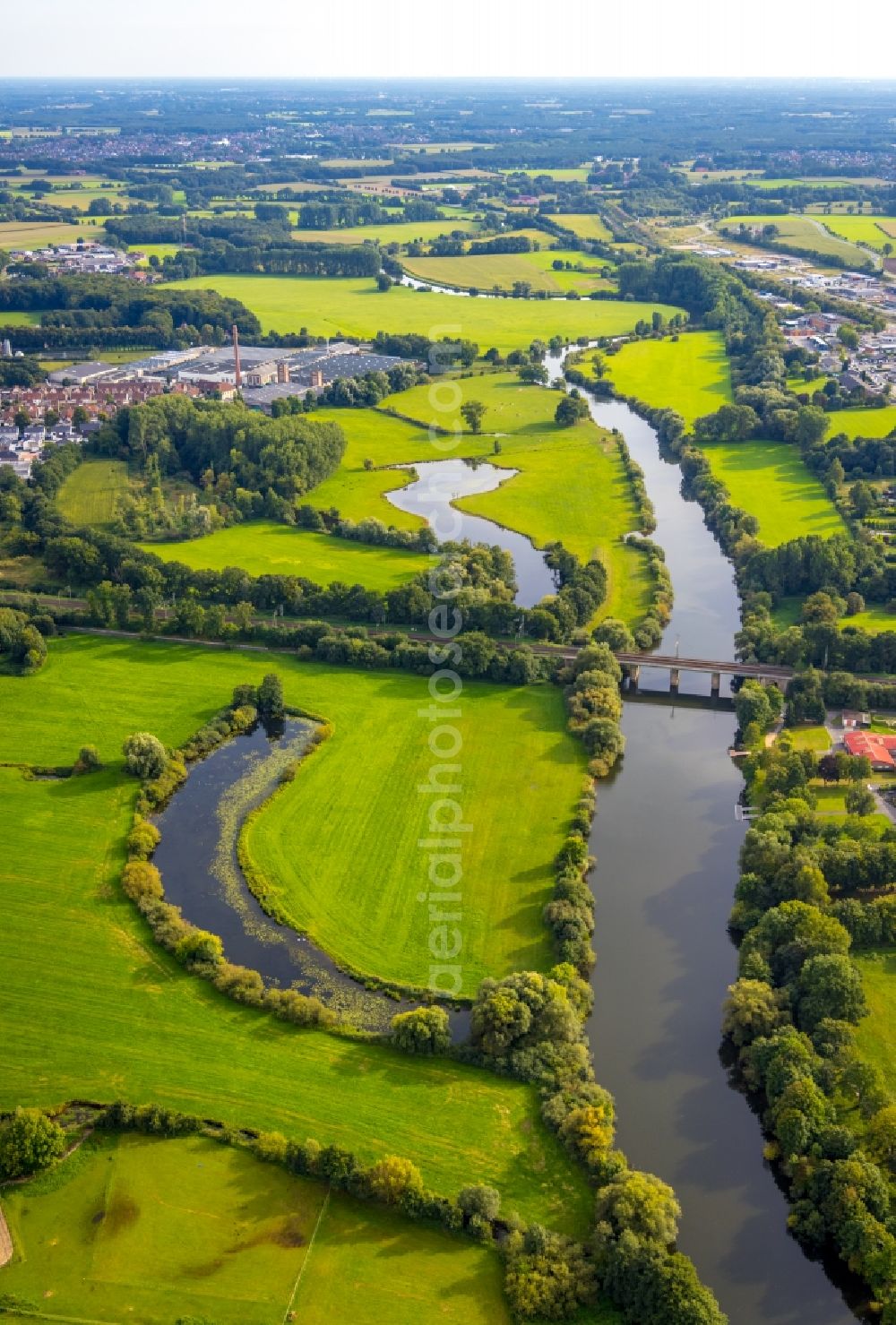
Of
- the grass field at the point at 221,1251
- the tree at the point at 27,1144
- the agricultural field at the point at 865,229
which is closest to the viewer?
the grass field at the point at 221,1251

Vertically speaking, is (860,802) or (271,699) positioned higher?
(860,802)

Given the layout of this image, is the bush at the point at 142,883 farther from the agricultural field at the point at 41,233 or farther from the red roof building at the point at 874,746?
the agricultural field at the point at 41,233

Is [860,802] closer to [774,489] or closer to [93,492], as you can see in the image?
[774,489]

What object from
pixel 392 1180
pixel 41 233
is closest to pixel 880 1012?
pixel 392 1180

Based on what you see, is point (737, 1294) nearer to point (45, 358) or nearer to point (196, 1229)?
point (196, 1229)

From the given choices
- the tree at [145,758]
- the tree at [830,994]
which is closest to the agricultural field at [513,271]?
the tree at [145,758]

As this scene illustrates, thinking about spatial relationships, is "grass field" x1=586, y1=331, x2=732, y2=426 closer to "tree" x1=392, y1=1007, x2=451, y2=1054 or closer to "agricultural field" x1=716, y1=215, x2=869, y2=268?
"agricultural field" x1=716, y1=215, x2=869, y2=268
